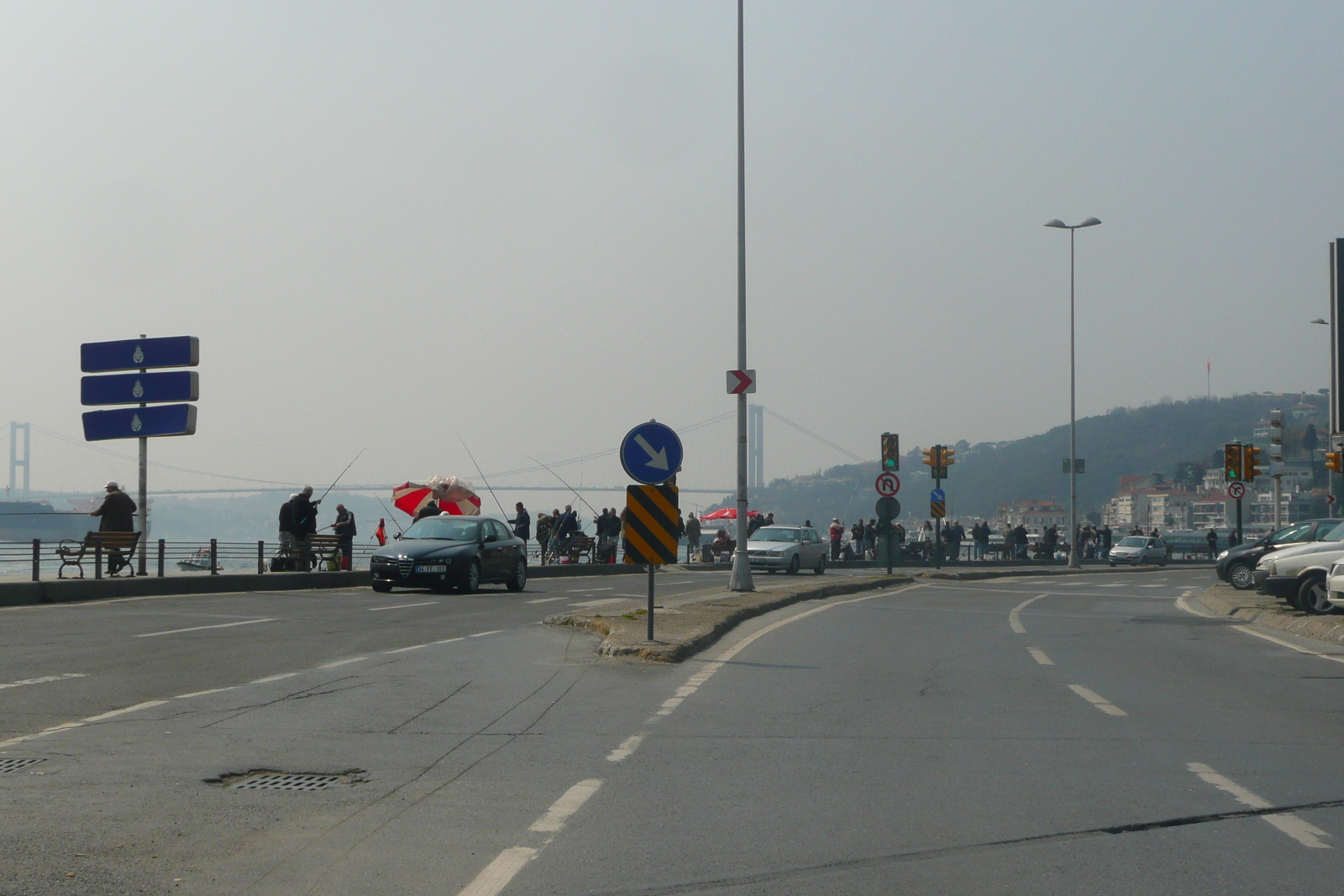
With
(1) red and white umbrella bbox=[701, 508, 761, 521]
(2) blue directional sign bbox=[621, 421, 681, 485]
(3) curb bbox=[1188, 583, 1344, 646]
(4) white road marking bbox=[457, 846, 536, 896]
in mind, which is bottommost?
(3) curb bbox=[1188, 583, 1344, 646]

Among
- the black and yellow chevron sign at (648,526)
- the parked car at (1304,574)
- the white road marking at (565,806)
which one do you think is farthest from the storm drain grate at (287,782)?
the parked car at (1304,574)

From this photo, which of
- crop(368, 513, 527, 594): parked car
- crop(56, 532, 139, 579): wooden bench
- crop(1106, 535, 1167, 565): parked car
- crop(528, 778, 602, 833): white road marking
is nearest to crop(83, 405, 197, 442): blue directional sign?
crop(56, 532, 139, 579): wooden bench

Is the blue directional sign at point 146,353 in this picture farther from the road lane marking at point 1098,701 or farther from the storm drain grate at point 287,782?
the storm drain grate at point 287,782

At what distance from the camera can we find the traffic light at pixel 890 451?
125ft

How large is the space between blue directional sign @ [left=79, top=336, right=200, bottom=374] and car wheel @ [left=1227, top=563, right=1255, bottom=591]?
70.0 ft

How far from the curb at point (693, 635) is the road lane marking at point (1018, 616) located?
11.8 feet

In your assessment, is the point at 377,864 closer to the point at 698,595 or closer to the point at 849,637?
the point at 849,637

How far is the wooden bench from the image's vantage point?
25156 mm

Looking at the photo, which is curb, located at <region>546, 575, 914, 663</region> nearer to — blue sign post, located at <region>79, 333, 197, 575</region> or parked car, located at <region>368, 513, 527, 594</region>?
parked car, located at <region>368, 513, 527, 594</region>

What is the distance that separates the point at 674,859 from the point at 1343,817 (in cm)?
313

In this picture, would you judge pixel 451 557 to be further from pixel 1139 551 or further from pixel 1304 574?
pixel 1139 551

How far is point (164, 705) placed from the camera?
388 inches

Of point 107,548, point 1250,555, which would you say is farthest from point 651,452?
point 1250,555

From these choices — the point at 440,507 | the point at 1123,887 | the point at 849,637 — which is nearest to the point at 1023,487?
the point at 440,507
